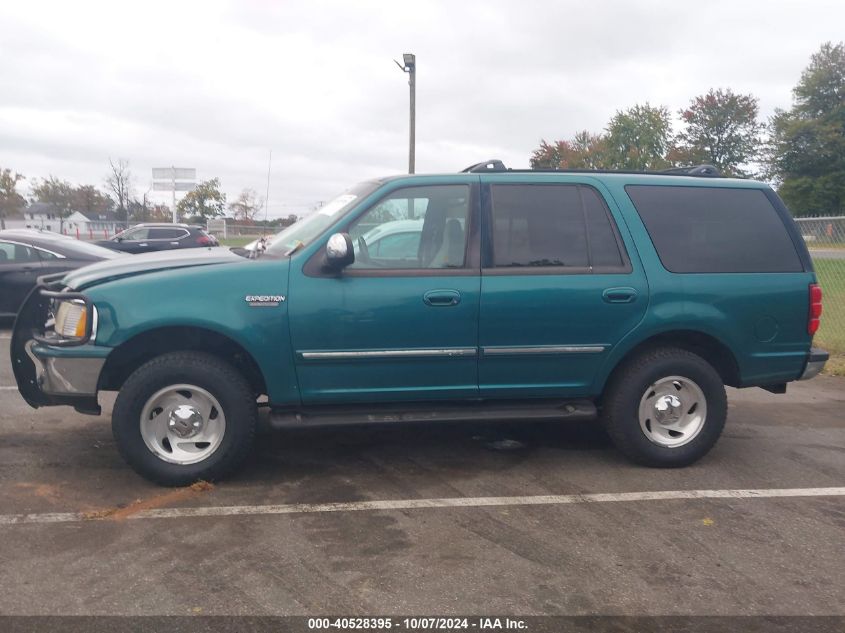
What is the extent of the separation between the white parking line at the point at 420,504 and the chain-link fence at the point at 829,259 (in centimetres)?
489

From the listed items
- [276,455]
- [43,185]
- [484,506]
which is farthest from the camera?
[43,185]

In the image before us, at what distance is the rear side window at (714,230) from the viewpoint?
493 cm

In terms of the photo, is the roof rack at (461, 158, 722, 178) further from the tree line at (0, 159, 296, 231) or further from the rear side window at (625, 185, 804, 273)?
the tree line at (0, 159, 296, 231)

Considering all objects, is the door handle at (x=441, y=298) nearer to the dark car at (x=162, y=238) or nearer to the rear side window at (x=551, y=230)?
the rear side window at (x=551, y=230)

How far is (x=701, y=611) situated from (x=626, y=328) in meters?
1.97

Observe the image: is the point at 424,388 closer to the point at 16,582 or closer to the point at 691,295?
the point at 691,295

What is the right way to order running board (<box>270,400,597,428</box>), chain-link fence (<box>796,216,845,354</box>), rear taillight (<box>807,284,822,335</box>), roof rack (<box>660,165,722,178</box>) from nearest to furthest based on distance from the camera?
running board (<box>270,400,597,428</box>), rear taillight (<box>807,284,822,335</box>), roof rack (<box>660,165,722,178</box>), chain-link fence (<box>796,216,845,354</box>)

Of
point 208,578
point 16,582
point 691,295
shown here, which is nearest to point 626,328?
point 691,295

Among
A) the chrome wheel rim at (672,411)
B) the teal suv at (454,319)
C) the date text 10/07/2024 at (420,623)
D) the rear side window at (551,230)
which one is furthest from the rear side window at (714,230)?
the date text 10/07/2024 at (420,623)

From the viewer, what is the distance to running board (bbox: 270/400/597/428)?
15.0 ft

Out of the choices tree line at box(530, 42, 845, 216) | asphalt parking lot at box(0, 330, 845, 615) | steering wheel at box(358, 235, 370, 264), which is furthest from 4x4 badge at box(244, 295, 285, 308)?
tree line at box(530, 42, 845, 216)

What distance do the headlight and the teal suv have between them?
0.5 inches

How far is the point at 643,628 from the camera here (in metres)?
3.06

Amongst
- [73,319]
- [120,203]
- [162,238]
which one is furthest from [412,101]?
[120,203]
